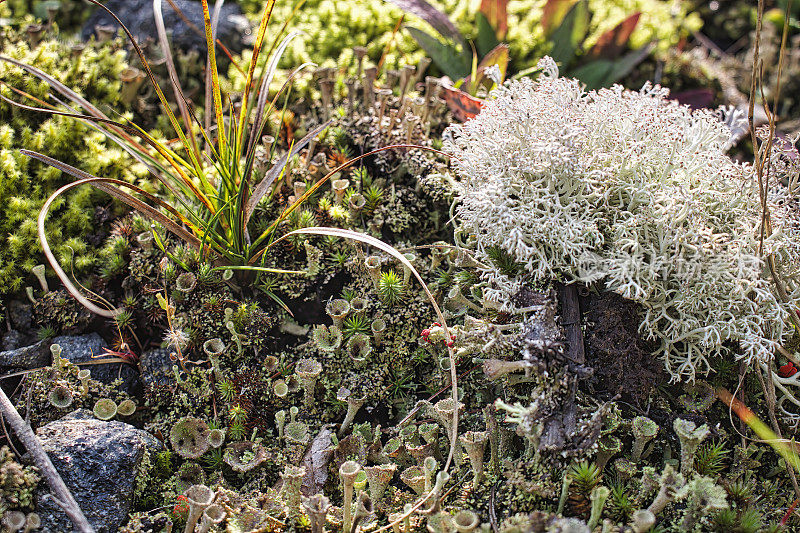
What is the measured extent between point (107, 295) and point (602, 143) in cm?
231

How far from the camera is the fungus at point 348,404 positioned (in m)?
2.29

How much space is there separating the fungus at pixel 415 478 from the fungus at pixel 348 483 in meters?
0.21

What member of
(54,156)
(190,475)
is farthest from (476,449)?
(54,156)

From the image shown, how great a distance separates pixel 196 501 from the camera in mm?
1826

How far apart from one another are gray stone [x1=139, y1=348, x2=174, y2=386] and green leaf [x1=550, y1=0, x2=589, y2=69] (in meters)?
3.03

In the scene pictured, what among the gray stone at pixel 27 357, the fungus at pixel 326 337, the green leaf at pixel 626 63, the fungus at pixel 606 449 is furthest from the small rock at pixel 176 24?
the fungus at pixel 606 449

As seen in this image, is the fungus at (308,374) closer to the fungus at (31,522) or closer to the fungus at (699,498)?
the fungus at (31,522)

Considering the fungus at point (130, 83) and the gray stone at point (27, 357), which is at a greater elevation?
the fungus at point (130, 83)

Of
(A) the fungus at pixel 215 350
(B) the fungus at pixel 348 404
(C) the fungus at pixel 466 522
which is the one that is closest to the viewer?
(C) the fungus at pixel 466 522

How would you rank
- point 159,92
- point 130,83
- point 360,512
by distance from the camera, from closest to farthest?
1. point 360,512
2. point 159,92
3. point 130,83

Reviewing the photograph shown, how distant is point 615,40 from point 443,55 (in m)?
1.19

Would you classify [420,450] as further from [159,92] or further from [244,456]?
[159,92]

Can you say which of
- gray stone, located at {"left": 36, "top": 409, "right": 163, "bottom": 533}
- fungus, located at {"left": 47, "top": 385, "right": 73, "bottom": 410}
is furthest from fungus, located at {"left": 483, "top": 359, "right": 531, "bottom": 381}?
fungus, located at {"left": 47, "top": 385, "right": 73, "bottom": 410}

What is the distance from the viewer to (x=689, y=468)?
6.32ft
